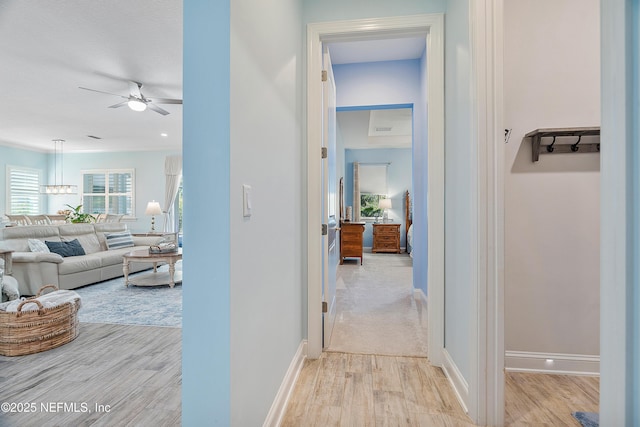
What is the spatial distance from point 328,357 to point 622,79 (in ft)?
6.84

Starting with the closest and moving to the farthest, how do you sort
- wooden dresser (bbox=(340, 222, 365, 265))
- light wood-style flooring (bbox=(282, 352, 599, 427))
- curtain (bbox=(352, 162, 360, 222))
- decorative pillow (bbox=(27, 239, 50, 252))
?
1. light wood-style flooring (bbox=(282, 352, 599, 427))
2. decorative pillow (bbox=(27, 239, 50, 252))
3. wooden dresser (bbox=(340, 222, 365, 265))
4. curtain (bbox=(352, 162, 360, 222))

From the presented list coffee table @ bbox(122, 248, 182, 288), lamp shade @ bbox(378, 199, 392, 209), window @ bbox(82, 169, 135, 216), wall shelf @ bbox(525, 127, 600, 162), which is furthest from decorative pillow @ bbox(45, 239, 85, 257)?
lamp shade @ bbox(378, 199, 392, 209)

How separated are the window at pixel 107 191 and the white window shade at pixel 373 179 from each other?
19.8 feet

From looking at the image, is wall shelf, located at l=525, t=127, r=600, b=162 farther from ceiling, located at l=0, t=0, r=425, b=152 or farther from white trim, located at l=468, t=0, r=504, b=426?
ceiling, located at l=0, t=0, r=425, b=152

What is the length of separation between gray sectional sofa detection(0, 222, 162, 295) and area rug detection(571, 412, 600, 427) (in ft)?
16.7

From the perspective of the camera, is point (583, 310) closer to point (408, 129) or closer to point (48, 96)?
point (408, 129)

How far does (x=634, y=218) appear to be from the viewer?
0.62 m

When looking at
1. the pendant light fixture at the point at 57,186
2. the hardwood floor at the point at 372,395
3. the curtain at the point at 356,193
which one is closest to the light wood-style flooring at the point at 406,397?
the hardwood floor at the point at 372,395

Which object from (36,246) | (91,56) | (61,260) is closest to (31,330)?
(61,260)

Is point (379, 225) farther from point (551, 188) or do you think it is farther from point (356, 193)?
point (551, 188)

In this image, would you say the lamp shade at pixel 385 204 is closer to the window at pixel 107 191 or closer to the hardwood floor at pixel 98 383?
the hardwood floor at pixel 98 383

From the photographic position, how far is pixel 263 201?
4.26 feet

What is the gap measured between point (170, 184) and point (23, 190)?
3353 mm

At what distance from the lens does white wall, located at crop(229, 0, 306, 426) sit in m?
1.01
